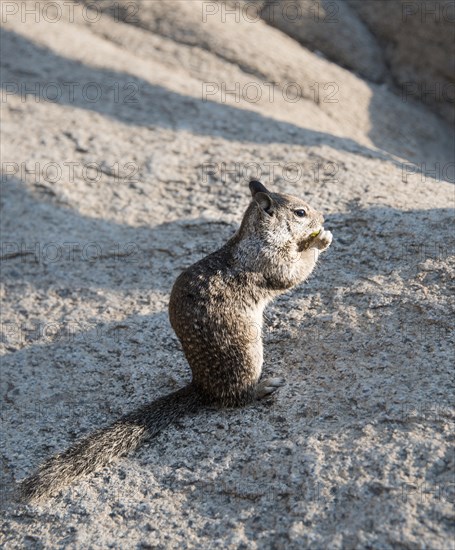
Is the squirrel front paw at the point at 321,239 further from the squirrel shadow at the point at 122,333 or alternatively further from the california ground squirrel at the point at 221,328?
the squirrel shadow at the point at 122,333

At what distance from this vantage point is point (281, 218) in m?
5.40

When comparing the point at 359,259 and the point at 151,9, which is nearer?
the point at 359,259

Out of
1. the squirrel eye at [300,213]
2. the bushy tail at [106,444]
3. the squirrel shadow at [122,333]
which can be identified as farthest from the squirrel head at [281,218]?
the bushy tail at [106,444]

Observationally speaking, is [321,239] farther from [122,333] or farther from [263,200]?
[122,333]

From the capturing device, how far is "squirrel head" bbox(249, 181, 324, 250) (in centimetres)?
536

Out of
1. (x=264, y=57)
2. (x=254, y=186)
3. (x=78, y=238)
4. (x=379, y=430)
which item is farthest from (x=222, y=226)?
(x=264, y=57)

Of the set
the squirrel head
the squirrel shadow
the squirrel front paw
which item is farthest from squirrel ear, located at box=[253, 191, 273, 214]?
the squirrel shadow

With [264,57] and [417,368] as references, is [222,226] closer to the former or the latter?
[417,368]

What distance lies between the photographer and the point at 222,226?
7387 millimetres

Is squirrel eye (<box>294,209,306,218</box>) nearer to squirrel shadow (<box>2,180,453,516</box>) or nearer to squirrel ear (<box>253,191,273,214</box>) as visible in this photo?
squirrel ear (<box>253,191,273,214</box>)

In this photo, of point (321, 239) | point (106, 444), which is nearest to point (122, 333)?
point (106, 444)

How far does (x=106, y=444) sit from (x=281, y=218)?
200cm

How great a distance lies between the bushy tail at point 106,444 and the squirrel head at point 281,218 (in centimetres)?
125

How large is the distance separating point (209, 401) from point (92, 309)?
2009 mm
